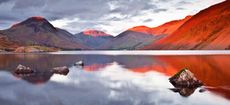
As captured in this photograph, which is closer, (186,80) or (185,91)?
(185,91)

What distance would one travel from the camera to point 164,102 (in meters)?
25.0

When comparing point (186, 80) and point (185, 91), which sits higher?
point (186, 80)

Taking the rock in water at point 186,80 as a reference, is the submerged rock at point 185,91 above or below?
below

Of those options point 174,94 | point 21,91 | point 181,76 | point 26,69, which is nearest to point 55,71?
point 26,69

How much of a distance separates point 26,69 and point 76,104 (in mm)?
34137

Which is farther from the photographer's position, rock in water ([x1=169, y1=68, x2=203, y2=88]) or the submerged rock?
rock in water ([x1=169, y1=68, x2=203, y2=88])

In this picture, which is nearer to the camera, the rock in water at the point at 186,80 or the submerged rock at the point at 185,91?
the submerged rock at the point at 185,91

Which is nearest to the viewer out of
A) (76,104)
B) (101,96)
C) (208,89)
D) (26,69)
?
(76,104)

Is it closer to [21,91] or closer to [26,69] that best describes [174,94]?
[21,91]

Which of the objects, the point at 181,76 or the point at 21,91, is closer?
the point at 21,91

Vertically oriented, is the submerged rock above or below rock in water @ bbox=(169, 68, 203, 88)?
below

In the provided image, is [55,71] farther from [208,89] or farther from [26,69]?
[208,89]

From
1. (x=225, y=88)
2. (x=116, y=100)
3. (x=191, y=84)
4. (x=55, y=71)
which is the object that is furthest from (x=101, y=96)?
(x=55, y=71)

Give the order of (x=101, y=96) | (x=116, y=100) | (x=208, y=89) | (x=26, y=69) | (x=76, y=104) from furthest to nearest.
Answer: (x=26, y=69)
(x=208, y=89)
(x=101, y=96)
(x=116, y=100)
(x=76, y=104)
